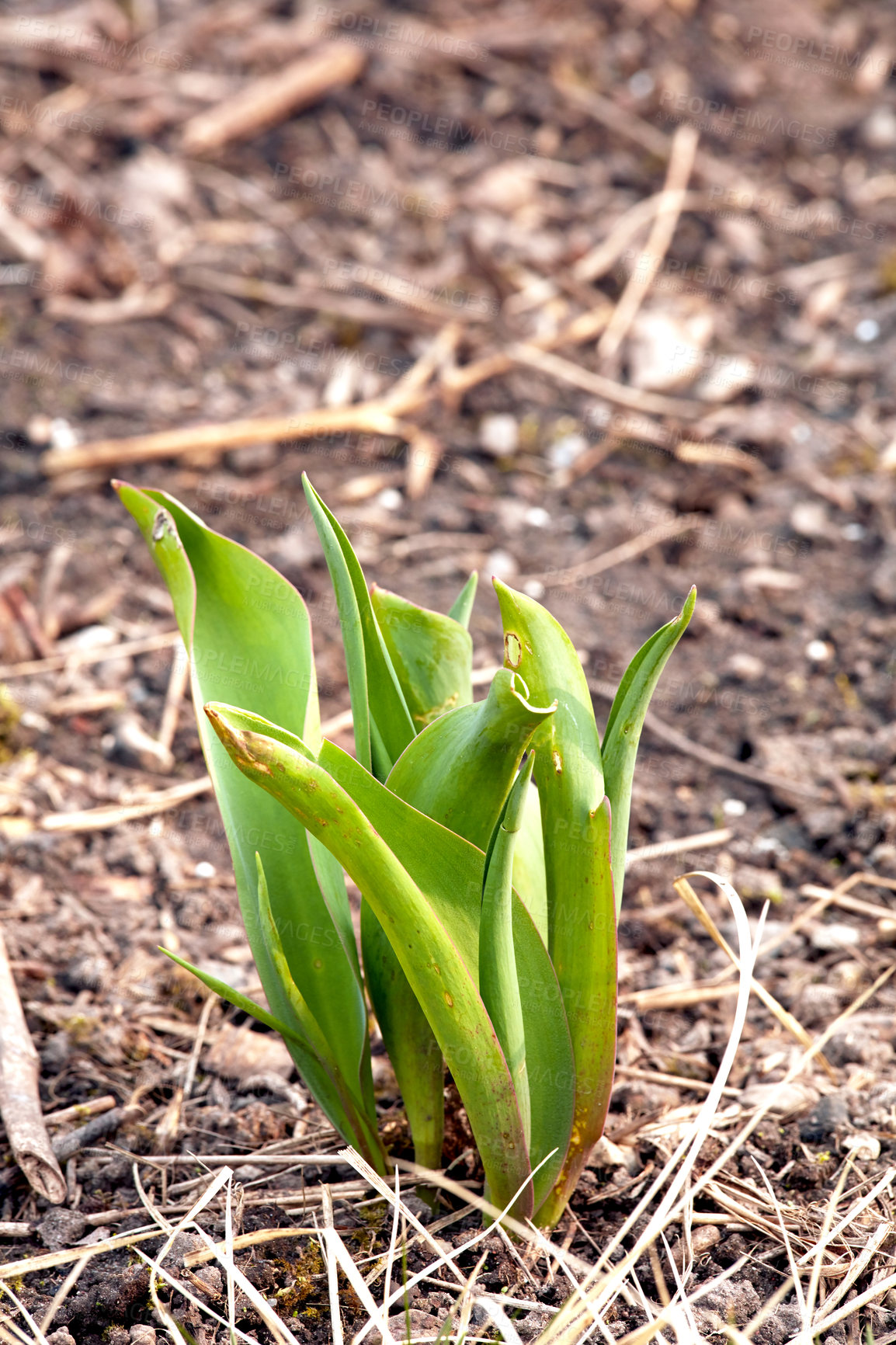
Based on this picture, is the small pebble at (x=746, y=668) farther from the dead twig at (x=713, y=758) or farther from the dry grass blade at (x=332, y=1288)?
the dry grass blade at (x=332, y=1288)

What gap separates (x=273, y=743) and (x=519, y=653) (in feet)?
0.87

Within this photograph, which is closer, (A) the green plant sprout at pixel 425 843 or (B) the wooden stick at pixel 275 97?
(A) the green plant sprout at pixel 425 843

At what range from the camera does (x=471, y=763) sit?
41.3 inches

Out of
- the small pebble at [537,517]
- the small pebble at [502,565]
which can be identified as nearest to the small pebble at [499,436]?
the small pebble at [537,517]

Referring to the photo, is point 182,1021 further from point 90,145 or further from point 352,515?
point 90,145

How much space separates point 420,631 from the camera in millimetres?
1271

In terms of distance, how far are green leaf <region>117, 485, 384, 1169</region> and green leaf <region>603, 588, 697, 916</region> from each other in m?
0.33

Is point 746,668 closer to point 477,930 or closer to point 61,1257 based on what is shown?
point 477,930

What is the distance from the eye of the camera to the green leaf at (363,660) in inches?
45.5

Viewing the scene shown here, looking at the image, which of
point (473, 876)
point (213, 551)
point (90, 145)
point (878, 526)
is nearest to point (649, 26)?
point (90, 145)

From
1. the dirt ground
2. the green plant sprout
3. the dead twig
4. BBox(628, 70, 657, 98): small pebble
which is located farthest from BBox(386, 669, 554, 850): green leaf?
BBox(628, 70, 657, 98): small pebble

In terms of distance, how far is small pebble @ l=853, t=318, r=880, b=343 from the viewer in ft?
12.1

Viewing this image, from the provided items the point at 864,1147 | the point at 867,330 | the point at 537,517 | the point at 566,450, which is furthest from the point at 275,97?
the point at 864,1147

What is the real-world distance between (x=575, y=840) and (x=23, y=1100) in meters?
0.88
